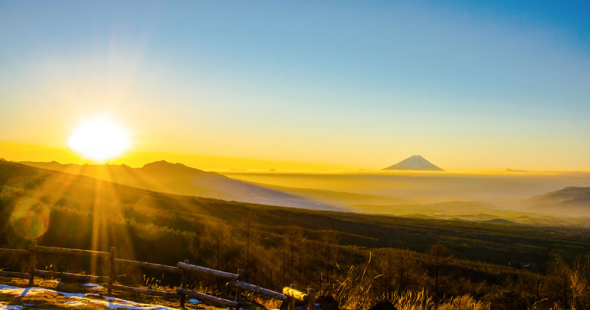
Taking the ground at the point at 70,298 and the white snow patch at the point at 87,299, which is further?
the white snow patch at the point at 87,299

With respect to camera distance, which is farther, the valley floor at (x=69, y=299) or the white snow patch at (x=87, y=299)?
the white snow patch at (x=87, y=299)

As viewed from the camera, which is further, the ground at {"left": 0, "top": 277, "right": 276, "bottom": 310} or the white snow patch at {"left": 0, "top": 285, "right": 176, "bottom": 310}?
the white snow patch at {"left": 0, "top": 285, "right": 176, "bottom": 310}

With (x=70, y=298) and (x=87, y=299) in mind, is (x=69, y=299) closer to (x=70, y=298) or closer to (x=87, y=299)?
(x=70, y=298)

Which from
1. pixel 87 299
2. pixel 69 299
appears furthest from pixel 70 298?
pixel 87 299

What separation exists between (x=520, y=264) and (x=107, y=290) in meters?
44.1

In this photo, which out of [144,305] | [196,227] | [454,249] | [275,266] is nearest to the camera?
[144,305]

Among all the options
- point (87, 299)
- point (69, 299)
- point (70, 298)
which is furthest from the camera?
point (87, 299)

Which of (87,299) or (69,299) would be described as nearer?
(69,299)

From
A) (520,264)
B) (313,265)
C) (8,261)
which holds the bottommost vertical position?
(520,264)

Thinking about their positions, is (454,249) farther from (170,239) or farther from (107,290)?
(107,290)

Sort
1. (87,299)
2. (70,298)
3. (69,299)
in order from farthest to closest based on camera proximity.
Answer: (87,299), (70,298), (69,299)

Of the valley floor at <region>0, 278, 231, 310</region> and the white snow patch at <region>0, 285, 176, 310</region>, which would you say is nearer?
the valley floor at <region>0, 278, 231, 310</region>

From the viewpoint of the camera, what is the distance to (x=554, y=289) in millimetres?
15898

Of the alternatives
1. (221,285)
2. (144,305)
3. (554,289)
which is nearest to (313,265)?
(221,285)
